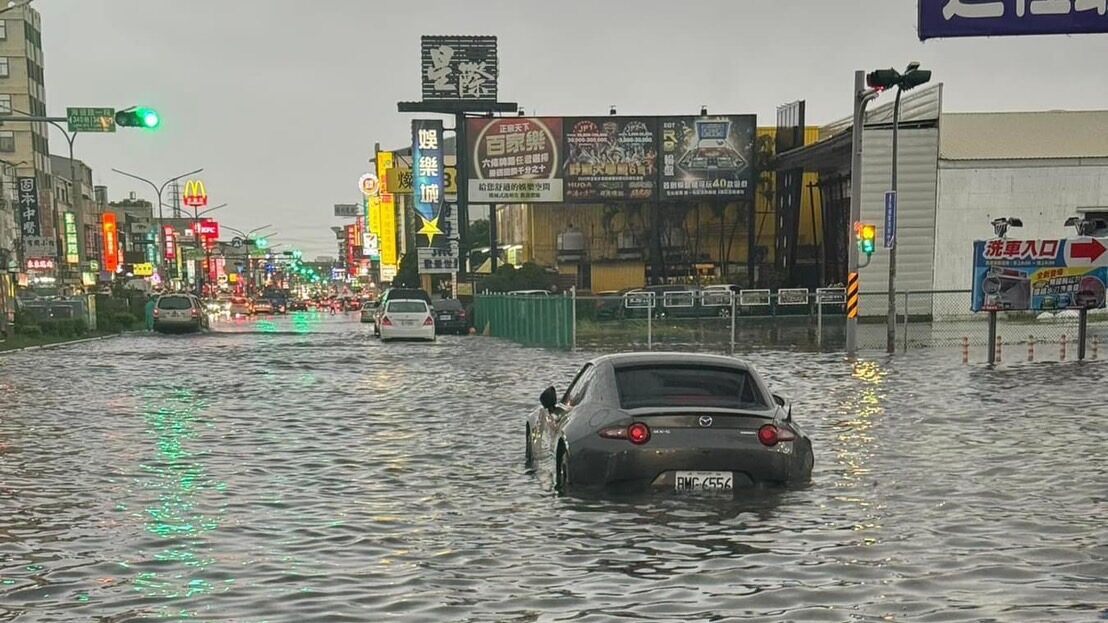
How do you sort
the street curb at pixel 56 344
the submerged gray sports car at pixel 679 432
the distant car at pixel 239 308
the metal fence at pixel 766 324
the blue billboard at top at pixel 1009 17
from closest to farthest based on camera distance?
1. the submerged gray sports car at pixel 679 432
2. the blue billboard at top at pixel 1009 17
3. the metal fence at pixel 766 324
4. the street curb at pixel 56 344
5. the distant car at pixel 239 308

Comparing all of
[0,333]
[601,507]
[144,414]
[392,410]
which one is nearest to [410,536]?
[601,507]

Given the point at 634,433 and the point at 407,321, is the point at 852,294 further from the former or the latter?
the point at 634,433

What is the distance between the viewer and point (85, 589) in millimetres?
6742

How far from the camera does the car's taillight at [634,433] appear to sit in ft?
28.5

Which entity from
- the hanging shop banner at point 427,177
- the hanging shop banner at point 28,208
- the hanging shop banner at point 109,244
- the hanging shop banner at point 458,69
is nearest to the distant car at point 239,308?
the hanging shop banner at point 109,244

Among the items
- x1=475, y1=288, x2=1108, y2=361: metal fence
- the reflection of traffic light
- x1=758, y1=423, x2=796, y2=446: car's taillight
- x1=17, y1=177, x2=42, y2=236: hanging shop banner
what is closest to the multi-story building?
x1=17, y1=177, x2=42, y2=236: hanging shop banner

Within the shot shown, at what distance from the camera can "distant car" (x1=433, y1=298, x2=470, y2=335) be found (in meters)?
46.8

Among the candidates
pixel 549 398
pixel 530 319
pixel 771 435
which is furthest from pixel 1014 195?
pixel 771 435

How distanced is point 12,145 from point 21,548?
92414 mm

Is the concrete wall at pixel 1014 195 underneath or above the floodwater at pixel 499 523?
above

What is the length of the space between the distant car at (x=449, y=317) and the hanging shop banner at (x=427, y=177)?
49.7 ft

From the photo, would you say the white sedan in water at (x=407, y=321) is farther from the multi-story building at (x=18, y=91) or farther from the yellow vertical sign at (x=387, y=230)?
the yellow vertical sign at (x=387, y=230)

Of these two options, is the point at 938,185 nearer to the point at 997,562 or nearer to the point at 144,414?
the point at 144,414

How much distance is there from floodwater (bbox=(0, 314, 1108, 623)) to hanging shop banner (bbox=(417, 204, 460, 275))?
43487 millimetres
